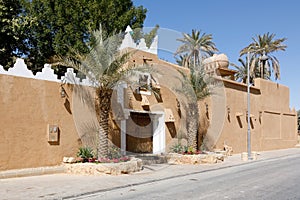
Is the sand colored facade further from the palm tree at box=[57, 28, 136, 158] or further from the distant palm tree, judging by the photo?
the distant palm tree

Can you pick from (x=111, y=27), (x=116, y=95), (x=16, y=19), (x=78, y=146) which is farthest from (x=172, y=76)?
(x=16, y=19)

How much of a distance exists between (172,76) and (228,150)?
7.41 m

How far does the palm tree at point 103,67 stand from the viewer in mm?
13258

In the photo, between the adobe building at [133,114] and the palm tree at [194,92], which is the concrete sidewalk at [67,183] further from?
the palm tree at [194,92]

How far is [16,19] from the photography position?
792 inches

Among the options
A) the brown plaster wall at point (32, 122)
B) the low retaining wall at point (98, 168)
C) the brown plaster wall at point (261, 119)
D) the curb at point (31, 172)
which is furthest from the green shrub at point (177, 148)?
the curb at point (31, 172)

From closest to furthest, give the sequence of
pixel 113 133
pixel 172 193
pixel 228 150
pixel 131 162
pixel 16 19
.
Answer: pixel 172 193 < pixel 131 162 < pixel 113 133 < pixel 16 19 < pixel 228 150

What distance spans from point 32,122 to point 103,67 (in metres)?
3.51

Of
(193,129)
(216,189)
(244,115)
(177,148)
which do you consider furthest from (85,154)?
(244,115)

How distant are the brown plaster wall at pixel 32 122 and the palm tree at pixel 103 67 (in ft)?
4.00

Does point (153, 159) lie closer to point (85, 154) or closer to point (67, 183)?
point (85, 154)

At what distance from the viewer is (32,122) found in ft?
40.6

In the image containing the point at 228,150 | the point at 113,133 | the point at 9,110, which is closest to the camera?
the point at 9,110

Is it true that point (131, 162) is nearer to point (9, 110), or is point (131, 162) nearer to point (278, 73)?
point (9, 110)
